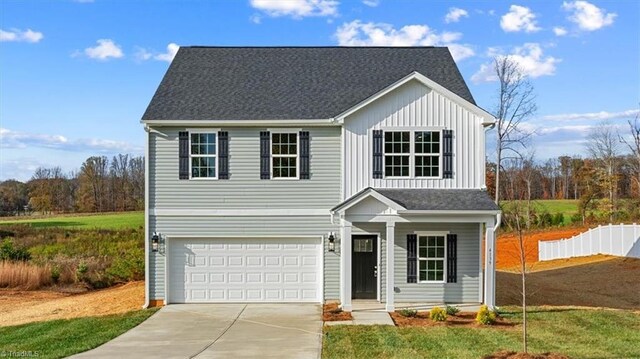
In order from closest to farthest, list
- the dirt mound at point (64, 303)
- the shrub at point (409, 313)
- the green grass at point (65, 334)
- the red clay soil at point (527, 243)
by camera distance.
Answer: the green grass at point (65, 334)
the shrub at point (409, 313)
the dirt mound at point (64, 303)
the red clay soil at point (527, 243)

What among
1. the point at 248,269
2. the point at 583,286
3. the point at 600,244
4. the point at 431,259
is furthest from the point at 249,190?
the point at 600,244

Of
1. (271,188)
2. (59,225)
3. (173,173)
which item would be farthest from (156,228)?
(59,225)

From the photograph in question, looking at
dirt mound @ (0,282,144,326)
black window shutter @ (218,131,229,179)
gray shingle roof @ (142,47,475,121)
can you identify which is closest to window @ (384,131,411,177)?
gray shingle roof @ (142,47,475,121)

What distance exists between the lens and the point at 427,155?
17.5m

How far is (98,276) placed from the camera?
22938 mm

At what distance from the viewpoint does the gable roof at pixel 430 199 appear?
16234 mm

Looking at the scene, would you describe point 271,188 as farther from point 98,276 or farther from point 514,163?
point 514,163

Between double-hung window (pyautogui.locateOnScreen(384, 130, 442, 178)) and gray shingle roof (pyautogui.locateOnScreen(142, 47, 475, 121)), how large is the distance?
1832 millimetres

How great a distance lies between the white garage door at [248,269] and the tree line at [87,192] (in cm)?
4555

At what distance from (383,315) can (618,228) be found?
807 inches

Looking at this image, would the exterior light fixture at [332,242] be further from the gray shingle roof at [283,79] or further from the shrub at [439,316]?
the shrub at [439,316]

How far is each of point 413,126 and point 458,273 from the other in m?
4.66

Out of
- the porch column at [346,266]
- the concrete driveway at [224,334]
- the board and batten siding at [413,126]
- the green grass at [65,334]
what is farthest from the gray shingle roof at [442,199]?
the green grass at [65,334]

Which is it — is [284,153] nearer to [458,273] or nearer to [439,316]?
[458,273]
